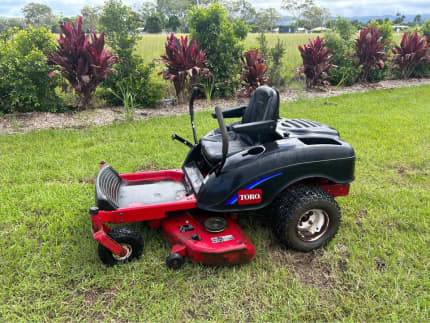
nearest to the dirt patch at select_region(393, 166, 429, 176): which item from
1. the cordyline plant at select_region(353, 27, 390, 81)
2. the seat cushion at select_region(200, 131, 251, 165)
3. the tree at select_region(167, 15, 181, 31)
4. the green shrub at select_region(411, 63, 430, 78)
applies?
the seat cushion at select_region(200, 131, 251, 165)

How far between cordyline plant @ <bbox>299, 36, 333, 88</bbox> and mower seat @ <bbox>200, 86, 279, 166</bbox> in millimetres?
5585

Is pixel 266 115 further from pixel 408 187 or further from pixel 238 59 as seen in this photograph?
pixel 238 59

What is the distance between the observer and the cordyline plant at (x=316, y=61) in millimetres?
8211

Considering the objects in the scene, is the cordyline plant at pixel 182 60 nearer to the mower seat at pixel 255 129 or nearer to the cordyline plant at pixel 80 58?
the cordyline plant at pixel 80 58

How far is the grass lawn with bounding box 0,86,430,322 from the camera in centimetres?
226

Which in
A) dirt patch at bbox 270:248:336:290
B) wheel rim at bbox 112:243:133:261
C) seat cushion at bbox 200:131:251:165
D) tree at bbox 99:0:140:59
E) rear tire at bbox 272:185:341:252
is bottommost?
dirt patch at bbox 270:248:336:290

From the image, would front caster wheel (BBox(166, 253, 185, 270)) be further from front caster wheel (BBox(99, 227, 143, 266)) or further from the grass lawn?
front caster wheel (BBox(99, 227, 143, 266))

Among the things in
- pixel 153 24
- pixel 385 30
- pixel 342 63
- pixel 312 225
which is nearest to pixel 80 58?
pixel 312 225

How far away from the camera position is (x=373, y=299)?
2.33 meters

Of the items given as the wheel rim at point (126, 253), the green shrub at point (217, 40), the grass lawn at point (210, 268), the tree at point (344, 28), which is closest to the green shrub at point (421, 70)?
the tree at point (344, 28)

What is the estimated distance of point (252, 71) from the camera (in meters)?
7.30

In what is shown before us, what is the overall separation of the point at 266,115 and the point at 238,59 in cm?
506

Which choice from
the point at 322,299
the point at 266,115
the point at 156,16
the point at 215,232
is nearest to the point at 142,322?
the point at 215,232

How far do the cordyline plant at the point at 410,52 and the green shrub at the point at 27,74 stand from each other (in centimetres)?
850
